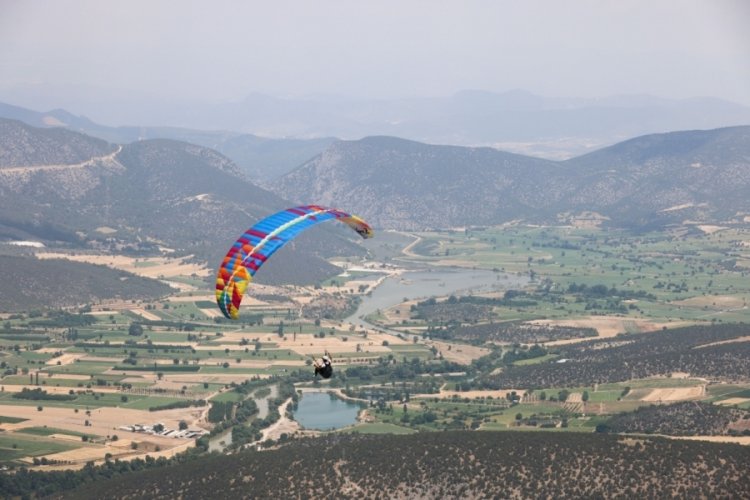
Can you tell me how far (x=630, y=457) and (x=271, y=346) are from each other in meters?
73.3

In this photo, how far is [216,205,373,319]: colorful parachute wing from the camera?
223 ft

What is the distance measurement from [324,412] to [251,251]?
57731mm

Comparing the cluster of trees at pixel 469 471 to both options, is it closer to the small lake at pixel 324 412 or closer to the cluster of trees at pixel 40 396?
the small lake at pixel 324 412

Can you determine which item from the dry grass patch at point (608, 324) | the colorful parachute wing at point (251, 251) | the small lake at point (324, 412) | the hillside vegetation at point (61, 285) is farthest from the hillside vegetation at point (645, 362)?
the hillside vegetation at point (61, 285)

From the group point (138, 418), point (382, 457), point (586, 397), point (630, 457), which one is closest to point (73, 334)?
point (138, 418)

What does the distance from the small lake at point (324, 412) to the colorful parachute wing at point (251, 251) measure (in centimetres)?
4617

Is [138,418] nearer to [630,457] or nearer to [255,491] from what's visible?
[255,491]

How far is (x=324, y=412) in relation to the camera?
411 feet

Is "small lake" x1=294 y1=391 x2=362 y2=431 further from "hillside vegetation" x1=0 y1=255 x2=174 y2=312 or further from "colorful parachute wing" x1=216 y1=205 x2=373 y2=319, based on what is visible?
"hillside vegetation" x1=0 y1=255 x2=174 y2=312

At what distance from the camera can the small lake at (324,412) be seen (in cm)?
11938

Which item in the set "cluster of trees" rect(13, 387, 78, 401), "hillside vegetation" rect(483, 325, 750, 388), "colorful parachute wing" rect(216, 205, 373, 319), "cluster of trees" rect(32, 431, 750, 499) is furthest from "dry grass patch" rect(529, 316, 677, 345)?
"colorful parachute wing" rect(216, 205, 373, 319)

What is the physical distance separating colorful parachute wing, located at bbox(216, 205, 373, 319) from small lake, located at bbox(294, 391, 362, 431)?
4617 cm

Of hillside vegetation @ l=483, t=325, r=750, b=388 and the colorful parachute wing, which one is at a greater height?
the colorful parachute wing

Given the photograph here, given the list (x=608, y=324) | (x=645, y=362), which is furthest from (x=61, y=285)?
(x=645, y=362)
